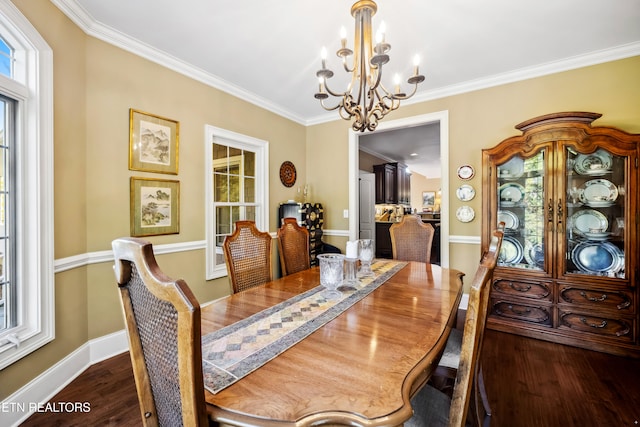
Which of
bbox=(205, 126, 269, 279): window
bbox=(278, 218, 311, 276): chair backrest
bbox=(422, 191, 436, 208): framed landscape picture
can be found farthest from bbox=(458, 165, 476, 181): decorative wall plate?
bbox=(422, 191, 436, 208): framed landscape picture

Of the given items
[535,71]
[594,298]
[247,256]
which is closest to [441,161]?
[535,71]

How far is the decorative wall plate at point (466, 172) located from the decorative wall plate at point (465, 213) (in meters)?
0.34

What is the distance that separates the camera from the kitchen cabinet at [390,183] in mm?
6793

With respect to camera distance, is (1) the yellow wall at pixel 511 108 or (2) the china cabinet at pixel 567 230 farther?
(1) the yellow wall at pixel 511 108

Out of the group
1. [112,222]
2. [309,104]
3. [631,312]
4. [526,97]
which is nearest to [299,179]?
[309,104]

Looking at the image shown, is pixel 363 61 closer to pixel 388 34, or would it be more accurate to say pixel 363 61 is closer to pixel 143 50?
pixel 388 34

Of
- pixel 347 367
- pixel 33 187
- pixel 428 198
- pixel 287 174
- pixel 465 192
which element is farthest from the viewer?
pixel 428 198

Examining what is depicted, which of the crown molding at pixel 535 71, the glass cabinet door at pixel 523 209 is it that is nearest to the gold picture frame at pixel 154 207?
the crown molding at pixel 535 71

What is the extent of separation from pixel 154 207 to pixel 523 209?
3.56 meters

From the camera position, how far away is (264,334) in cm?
109

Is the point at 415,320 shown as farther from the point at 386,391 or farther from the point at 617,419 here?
the point at 617,419

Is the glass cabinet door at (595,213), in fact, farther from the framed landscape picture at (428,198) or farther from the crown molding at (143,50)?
the framed landscape picture at (428,198)

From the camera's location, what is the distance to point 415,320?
4.00ft

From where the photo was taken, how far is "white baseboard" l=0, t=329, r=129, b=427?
1591 mm
